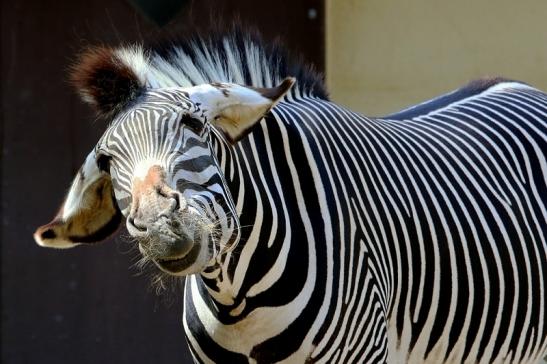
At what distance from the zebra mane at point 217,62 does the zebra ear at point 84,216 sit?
377 millimetres

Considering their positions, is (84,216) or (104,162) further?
(84,216)

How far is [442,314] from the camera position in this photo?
461 cm

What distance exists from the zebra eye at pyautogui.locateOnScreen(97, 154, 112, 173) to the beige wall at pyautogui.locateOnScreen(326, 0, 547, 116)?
3.99 meters

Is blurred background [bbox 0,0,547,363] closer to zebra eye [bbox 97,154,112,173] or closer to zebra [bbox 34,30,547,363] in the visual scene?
zebra [bbox 34,30,547,363]

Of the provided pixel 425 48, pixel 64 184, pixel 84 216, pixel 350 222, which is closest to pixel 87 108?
pixel 64 184

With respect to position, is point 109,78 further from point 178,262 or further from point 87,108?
point 87,108

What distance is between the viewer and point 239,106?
12.9ft

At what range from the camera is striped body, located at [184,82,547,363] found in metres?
4.07

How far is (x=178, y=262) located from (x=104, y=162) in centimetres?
47

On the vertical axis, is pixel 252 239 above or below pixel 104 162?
below

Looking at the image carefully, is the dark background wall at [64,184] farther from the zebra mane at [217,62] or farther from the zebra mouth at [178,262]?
the zebra mouth at [178,262]

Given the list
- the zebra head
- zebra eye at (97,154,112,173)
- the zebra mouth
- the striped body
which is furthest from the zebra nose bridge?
the striped body

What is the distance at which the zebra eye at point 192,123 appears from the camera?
3.75 metres

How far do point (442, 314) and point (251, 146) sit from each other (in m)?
1.03
